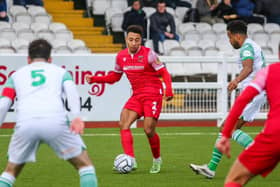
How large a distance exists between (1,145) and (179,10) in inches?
467

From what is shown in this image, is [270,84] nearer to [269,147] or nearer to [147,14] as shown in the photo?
[269,147]

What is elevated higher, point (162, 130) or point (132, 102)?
point (132, 102)

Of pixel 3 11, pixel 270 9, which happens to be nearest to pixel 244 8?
pixel 270 9

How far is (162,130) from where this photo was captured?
19641 millimetres

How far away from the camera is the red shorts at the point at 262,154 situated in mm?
7836

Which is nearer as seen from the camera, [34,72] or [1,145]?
[34,72]

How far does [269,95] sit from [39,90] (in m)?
2.13

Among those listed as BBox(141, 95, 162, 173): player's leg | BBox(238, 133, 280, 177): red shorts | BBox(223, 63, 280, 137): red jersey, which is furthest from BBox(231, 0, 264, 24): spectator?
BBox(238, 133, 280, 177): red shorts

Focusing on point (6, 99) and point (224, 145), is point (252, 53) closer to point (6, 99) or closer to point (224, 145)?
point (6, 99)

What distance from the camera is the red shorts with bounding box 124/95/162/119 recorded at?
42.4 feet

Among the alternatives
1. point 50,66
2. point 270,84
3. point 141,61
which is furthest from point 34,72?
point 141,61

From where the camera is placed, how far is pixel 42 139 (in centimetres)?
855

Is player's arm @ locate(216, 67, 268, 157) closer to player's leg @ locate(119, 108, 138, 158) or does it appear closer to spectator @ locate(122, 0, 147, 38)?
player's leg @ locate(119, 108, 138, 158)

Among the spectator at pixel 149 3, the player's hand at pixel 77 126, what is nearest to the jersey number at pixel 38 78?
the player's hand at pixel 77 126
